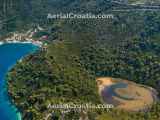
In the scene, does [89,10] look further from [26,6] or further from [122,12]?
[26,6]

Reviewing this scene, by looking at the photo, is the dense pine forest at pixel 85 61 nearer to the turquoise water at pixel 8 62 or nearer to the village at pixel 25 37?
the turquoise water at pixel 8 62

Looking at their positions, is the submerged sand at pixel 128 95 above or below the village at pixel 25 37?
below

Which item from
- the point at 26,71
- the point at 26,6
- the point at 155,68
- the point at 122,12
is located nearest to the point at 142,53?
the point at 155,68

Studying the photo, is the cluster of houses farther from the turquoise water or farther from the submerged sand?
the submerged sand

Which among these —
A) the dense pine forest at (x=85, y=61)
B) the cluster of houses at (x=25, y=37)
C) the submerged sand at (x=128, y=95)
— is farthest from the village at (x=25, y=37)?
the submerged sand at (x=128, y=95)

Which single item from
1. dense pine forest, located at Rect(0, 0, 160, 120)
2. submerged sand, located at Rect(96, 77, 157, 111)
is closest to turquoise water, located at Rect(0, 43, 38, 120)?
dense pine forest, located at Rect(0, 0, 160, 120)

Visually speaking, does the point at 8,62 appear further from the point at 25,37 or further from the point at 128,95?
the point at 128,95

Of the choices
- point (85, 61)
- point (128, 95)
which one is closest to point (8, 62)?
point (85, 61)
